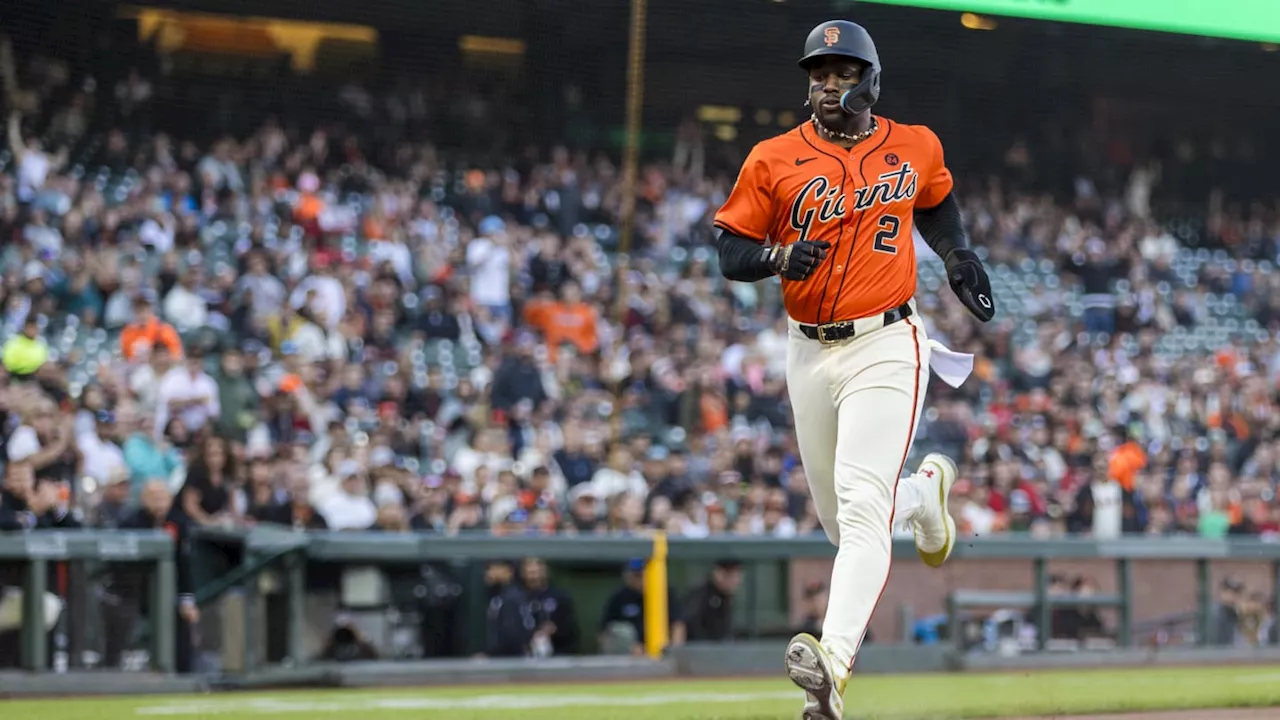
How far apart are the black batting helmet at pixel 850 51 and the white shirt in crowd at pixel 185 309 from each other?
7.82m

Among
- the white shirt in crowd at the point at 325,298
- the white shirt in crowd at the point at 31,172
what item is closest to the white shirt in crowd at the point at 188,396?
the white shirt in crowd at the point at 325,298

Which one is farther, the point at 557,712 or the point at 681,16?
the point at 681,16

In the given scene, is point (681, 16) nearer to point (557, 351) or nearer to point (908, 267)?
point (557, 351)

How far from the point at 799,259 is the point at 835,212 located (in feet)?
1.24

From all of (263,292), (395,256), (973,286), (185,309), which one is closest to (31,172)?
(185,309)

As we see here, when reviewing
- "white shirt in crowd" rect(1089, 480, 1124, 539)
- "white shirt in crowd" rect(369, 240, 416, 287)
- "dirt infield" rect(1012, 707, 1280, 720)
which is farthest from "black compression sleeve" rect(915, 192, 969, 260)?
"white shirt in crowd" rect(369, 240, 416, 287)

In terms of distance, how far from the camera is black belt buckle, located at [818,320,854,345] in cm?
487

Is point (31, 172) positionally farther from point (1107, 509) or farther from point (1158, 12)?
point (1158, 12)

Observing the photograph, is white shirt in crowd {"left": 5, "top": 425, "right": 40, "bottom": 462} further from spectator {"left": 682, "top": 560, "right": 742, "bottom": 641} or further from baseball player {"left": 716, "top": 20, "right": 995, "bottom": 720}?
baseball player {"left": 716, "top": 20, "right": 995, "bottom": 720}

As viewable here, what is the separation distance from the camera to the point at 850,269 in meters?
4.89

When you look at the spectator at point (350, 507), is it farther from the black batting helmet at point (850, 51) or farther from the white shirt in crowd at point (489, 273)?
the black batting helmet at point (850, 51)

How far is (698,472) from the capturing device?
38.9 ft

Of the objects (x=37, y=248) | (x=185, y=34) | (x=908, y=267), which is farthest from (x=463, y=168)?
(x=908, y=267)

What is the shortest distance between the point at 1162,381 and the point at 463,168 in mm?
6610
